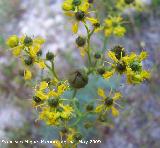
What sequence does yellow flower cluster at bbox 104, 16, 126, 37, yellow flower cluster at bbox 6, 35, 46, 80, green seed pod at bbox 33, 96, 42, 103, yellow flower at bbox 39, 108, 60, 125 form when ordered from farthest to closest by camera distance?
yellow flower cluster at bbox 104, 16, 126, 37 < yellow flower cluster at bbox 6, 35, 46, 80 < green seed pod at bbox 33, 96, 42, 103 < yellow flower at bbox 39, 108, 60, 125

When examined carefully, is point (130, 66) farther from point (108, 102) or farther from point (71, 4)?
point (71, 4)

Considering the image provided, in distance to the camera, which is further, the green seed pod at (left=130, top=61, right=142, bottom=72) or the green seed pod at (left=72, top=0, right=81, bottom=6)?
the green seed pod at (left=72, top=0, right=81, bottom=6)

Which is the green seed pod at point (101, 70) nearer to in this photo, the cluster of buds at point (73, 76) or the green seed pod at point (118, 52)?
the cluster of buds at point (73, 76)

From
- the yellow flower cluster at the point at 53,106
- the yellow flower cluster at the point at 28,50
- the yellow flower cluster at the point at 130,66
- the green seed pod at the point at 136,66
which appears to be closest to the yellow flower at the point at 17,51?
the yellow flower cluster at the point at 28,50

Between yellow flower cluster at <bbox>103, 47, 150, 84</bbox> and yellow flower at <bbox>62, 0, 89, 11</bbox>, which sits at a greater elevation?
yellow flower at <bbox>62, 0, 89, 11</bbox>

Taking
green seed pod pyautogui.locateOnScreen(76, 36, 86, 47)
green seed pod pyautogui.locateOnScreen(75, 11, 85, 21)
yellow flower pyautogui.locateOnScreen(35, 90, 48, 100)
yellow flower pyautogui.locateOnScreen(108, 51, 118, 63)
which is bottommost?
yellow flower pyautogui.locateOnScreen(35, 90, 48, 100)

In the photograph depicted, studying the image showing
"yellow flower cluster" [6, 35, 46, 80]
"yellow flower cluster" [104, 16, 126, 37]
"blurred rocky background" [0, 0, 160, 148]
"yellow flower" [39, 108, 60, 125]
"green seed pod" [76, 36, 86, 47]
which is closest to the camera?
"yellow flower" [39, 108, 60, 125]

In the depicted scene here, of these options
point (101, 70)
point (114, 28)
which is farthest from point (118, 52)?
point (114, 28)

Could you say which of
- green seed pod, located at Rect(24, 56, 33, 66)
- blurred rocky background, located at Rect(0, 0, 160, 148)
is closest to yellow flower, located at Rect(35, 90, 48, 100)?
green seed pod, located at Rect(24, 56, 33, 66)

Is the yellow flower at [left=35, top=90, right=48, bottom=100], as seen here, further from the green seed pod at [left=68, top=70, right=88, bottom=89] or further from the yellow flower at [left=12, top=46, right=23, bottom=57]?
the yellow flower at [left=12, top=46, right=23, bottom=57]
